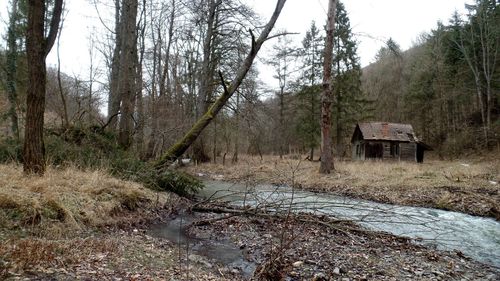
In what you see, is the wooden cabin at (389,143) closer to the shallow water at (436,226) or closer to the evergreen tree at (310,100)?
the evergreen tree at (310,100)

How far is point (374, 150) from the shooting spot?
106ft

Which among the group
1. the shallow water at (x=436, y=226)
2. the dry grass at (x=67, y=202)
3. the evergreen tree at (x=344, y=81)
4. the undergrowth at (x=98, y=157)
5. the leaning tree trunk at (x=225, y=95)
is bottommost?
the shallow water at (x=436, y=226)

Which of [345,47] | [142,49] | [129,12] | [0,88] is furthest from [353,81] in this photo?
[0,88]

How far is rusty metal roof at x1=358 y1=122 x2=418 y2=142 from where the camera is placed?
103ft

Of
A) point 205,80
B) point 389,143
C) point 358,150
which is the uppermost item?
point 205,80

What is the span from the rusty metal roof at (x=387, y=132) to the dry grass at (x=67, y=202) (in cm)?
2721

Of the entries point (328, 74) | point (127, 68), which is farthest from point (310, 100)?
point (127, 68)

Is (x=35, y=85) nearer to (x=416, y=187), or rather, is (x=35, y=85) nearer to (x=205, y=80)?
(x=416, y=187)

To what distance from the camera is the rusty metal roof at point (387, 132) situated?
103 feet

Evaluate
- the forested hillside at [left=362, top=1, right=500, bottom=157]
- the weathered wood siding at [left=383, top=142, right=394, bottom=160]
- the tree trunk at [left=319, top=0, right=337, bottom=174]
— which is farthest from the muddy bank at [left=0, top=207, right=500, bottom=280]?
the weathered wood siding at [left=383, top=142, right=394, bottom=160]

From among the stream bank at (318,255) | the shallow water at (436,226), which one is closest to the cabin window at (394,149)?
the shallow water at (436,226)

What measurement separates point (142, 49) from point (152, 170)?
1063cm

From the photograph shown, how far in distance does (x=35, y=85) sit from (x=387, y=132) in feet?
101

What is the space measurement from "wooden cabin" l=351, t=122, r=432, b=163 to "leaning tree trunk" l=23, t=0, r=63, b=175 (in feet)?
94.4
